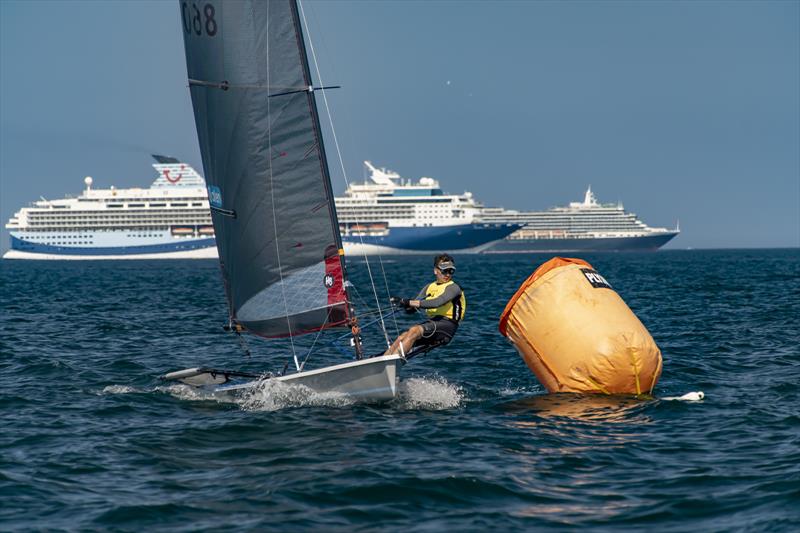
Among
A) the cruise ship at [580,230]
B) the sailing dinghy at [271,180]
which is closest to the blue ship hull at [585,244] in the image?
the cruise ship at [580,230]

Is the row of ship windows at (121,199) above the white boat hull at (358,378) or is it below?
above

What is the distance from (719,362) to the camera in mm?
15023

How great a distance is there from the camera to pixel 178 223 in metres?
117

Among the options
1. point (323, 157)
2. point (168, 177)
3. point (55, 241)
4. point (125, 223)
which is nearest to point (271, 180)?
point (323, 157)

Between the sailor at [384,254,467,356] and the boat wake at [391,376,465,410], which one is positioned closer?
the sailor at [384,254,467,356]

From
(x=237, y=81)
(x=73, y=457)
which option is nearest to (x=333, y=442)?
(x=73, y=457)

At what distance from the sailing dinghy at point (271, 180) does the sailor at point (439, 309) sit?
57 cm

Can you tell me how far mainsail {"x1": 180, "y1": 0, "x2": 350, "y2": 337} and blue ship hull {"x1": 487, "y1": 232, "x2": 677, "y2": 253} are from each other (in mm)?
125826

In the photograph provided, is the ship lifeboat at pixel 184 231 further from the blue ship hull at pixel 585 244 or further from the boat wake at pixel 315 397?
the boat wake at pixel 315 397

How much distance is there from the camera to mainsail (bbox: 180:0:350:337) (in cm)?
1115

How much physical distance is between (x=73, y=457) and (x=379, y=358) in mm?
3297

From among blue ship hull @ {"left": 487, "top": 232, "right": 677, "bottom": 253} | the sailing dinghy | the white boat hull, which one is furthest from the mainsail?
blue ship hull @ {"left": 487, "top": 232, "right": 677, "bottom": 253}

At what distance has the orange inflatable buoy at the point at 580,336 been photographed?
11109mm

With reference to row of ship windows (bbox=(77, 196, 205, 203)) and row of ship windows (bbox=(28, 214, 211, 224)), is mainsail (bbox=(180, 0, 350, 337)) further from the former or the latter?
row of ship windows (bbox=(77, 196, 205, 203))
